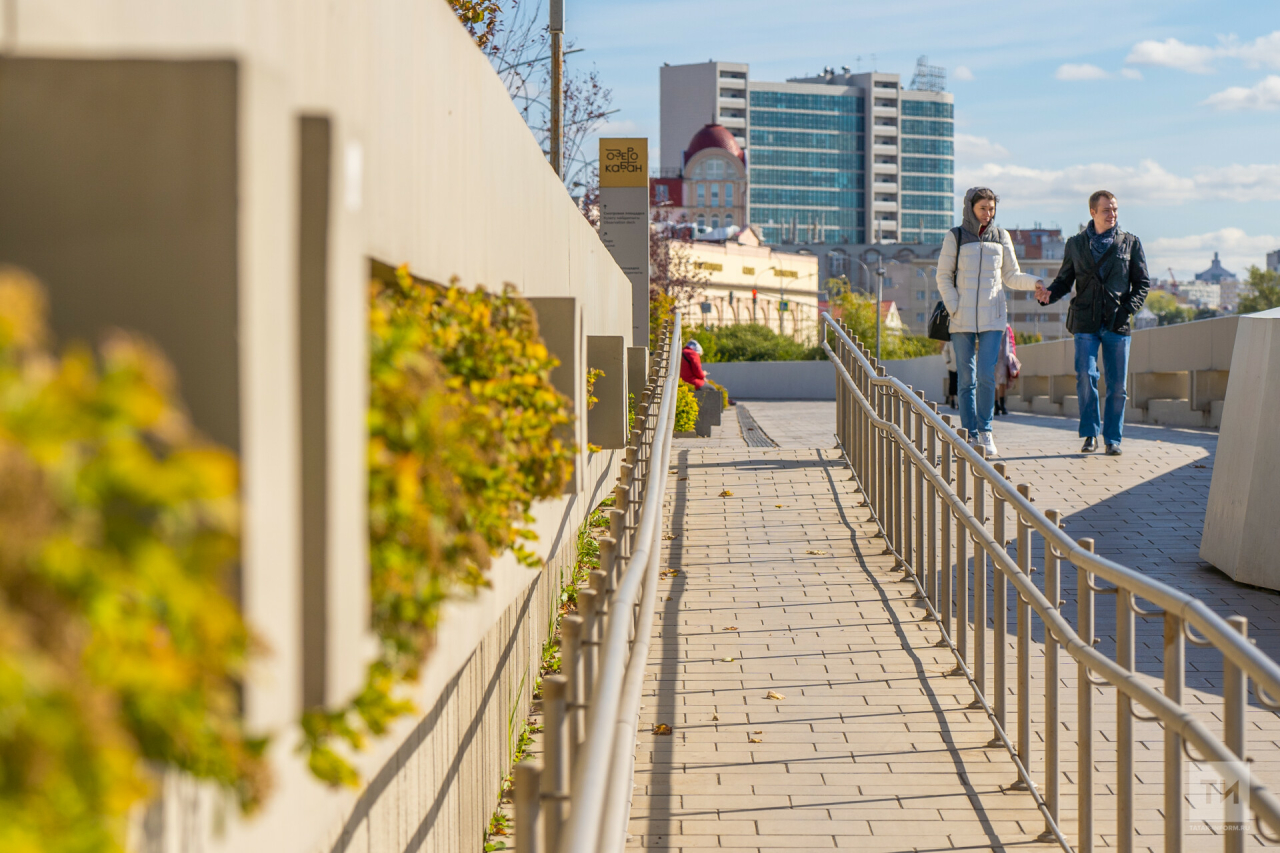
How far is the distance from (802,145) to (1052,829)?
5815 inches

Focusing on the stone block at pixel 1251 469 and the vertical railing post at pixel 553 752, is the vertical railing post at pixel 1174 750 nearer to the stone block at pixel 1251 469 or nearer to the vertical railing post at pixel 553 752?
the vertical railing post at pixel 553 752

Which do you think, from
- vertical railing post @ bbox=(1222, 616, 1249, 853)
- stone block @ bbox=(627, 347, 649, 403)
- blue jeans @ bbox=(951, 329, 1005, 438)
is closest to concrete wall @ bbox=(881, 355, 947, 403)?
stone block @ bbox=(627, 347, 649, 403)

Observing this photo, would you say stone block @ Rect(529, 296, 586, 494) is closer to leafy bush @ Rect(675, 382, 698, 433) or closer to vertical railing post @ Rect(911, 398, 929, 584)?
vertical railing post @ Rect(911, 398, 929, 584)

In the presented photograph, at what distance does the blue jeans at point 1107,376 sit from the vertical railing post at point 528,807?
8175 mm

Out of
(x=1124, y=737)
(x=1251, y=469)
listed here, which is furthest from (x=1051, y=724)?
(x=1251, y=469)

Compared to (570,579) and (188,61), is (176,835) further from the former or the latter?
(570,579)

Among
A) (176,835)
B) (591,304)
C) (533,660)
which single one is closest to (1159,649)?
(533,660)

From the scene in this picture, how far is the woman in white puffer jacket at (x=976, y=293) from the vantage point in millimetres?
9125

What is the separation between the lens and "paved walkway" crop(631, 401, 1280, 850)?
166 inches

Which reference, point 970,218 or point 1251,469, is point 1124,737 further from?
point 970,218

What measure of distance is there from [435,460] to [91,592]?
100 centimetres

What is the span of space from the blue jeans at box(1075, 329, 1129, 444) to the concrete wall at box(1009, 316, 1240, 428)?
2571 mm

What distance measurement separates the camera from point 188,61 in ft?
4.10

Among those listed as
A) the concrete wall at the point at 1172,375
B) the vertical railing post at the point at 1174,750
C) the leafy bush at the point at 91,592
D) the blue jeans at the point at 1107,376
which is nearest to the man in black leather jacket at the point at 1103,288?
the blue jeans at the point at 1107,376
